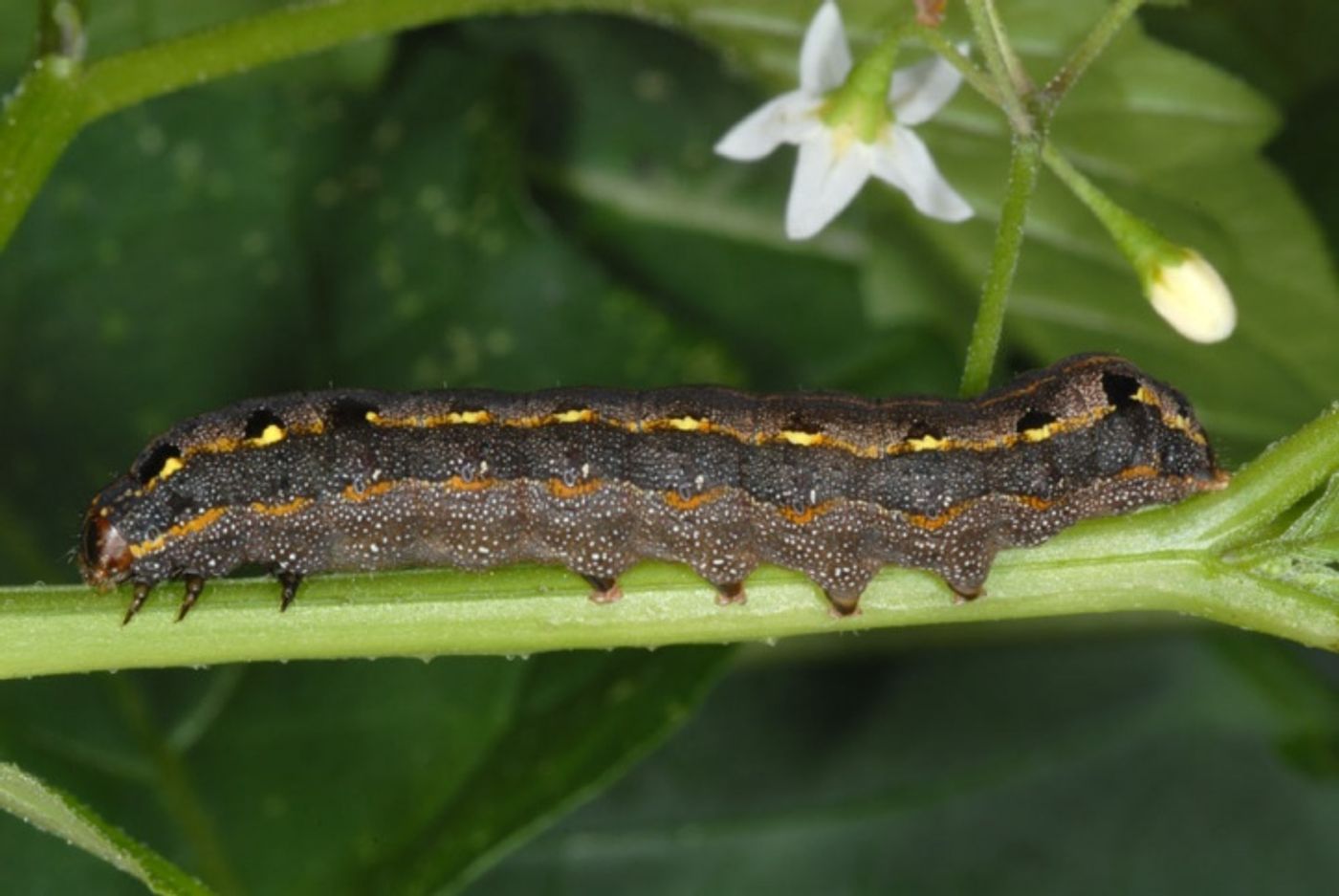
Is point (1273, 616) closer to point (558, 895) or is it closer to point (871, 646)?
point (871, 646)

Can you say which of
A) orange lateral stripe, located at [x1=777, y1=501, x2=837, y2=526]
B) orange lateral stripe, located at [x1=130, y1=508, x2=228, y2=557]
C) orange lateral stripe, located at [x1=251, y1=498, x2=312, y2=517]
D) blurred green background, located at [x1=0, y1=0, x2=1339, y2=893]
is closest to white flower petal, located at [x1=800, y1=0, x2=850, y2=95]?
blurred green background, located at [x1=0, y1=0, x2=1339, y2=893]

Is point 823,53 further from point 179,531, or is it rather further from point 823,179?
point 179,531

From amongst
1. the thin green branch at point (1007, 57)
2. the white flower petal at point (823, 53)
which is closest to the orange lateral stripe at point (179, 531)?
the white flower petal at point (823, 53)

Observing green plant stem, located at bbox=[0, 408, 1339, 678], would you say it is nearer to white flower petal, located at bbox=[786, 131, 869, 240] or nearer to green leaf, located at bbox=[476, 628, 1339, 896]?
white flower petal, located at bbox=[786, 131, 869, 240]

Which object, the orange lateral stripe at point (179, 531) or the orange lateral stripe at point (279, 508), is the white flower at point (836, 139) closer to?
the orange lateral stripe at point (279, 508)

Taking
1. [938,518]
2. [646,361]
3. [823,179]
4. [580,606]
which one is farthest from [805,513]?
[646,361]

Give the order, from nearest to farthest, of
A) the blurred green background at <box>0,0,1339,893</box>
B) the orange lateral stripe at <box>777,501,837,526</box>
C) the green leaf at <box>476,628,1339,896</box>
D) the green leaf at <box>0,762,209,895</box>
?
the green leaf at <box>0,762,209,895</box> → the orange lateral stripe at <box>777,501,837,526</box> → the blurred green background at <box>0,0,1339,893</box> → the green leaf at <box>476,628,1339,896</box>

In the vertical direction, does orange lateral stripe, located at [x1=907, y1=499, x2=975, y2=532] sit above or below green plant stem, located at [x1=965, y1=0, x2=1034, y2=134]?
below

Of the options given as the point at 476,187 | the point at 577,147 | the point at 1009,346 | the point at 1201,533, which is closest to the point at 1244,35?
the point at 1009,346
